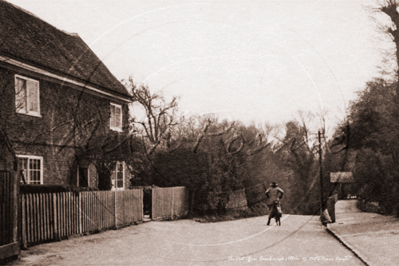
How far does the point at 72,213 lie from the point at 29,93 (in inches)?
234

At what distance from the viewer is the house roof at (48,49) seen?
16094mm

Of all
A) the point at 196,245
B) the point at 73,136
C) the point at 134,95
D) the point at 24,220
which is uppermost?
the point at 134,95

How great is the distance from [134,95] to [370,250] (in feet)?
50.6

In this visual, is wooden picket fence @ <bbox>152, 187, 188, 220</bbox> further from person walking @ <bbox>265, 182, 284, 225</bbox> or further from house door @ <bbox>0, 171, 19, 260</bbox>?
house door @ <bbox>0, 171, 19, 260</bbox>

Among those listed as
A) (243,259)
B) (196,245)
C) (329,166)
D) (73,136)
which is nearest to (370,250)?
(243,259)

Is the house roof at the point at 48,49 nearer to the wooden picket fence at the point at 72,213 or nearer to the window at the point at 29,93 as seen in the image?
the window at the point at 29,93

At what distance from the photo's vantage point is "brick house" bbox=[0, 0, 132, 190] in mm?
15367

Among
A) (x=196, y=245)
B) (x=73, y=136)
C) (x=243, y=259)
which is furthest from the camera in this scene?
(x=73, y=136)

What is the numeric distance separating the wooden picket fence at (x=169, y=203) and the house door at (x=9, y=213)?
10411mm

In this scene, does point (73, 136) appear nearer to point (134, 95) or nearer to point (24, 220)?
point (134, 95)

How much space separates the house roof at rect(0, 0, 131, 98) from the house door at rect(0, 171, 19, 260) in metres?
7.14

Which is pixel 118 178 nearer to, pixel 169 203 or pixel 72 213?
pixel 169 203

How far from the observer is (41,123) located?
1681cm

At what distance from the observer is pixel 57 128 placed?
17.8 meters
